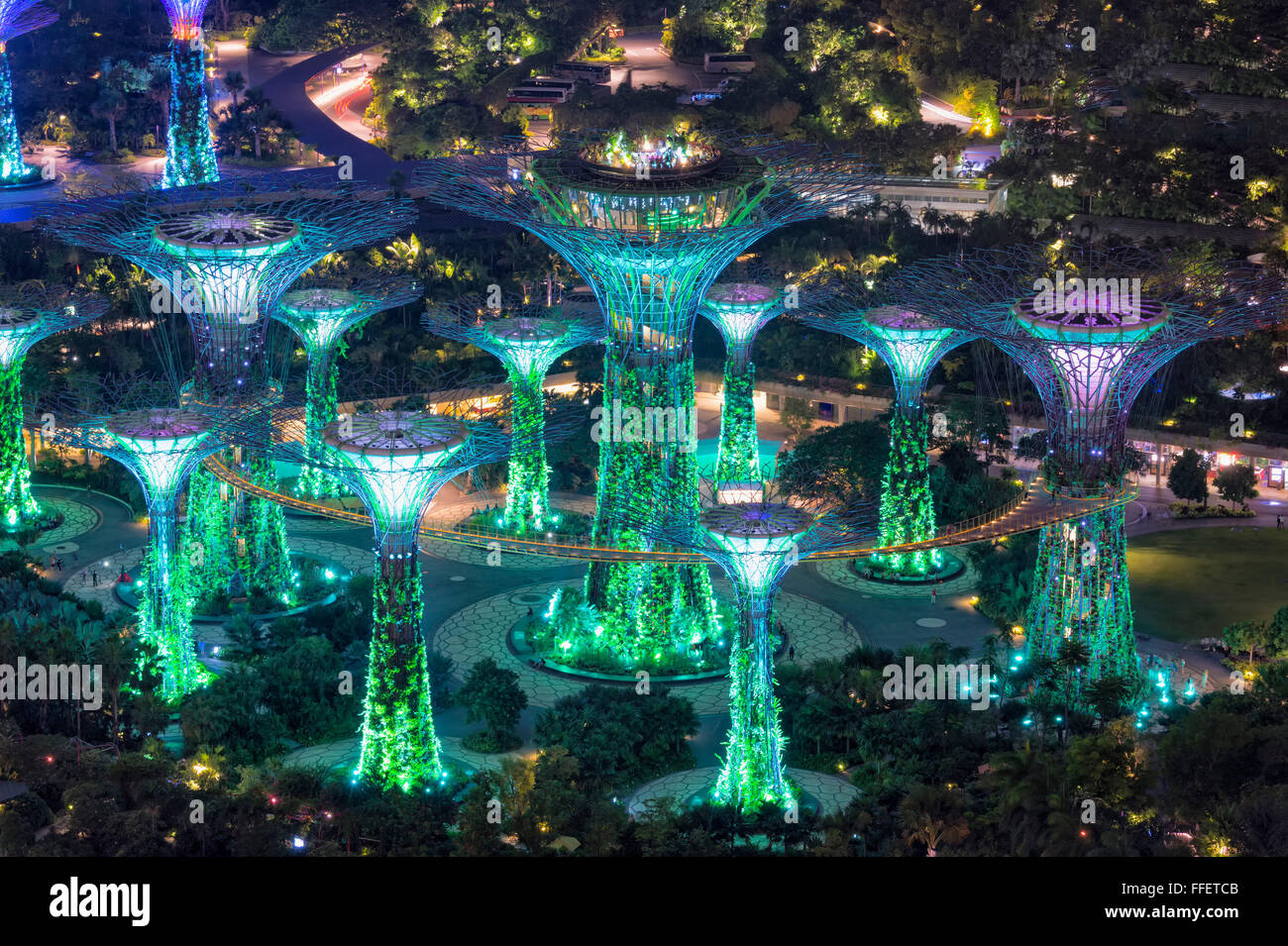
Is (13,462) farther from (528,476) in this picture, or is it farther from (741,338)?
(741,338)

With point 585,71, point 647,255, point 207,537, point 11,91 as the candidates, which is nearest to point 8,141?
point 11,91

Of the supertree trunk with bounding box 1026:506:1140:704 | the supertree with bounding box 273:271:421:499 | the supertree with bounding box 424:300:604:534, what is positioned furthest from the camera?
the supertree with bounding box 273:271:421:499

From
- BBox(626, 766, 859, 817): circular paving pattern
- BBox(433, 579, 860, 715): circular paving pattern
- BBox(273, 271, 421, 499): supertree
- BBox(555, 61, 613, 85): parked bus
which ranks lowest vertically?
BBox(626, 766, 859, 817): circular paving pattern

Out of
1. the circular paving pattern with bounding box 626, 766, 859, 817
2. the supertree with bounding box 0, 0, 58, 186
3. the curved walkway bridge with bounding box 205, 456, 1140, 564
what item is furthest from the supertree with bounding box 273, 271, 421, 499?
the supertree with bounding box 0, 0, 58, 186

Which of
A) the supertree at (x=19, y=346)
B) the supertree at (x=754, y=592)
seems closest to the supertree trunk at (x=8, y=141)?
the supertree at (x=19, y=346)

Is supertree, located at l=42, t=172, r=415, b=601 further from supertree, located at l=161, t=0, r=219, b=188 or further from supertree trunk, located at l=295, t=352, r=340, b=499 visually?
supertree, located at l=161, t=0, r=219, b=188

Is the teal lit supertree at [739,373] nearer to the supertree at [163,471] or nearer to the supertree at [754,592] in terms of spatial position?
the supertree at [754,592]

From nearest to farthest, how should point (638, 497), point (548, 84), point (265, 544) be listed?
point (638, 497) → point (265, 544) → point (548, 84)
